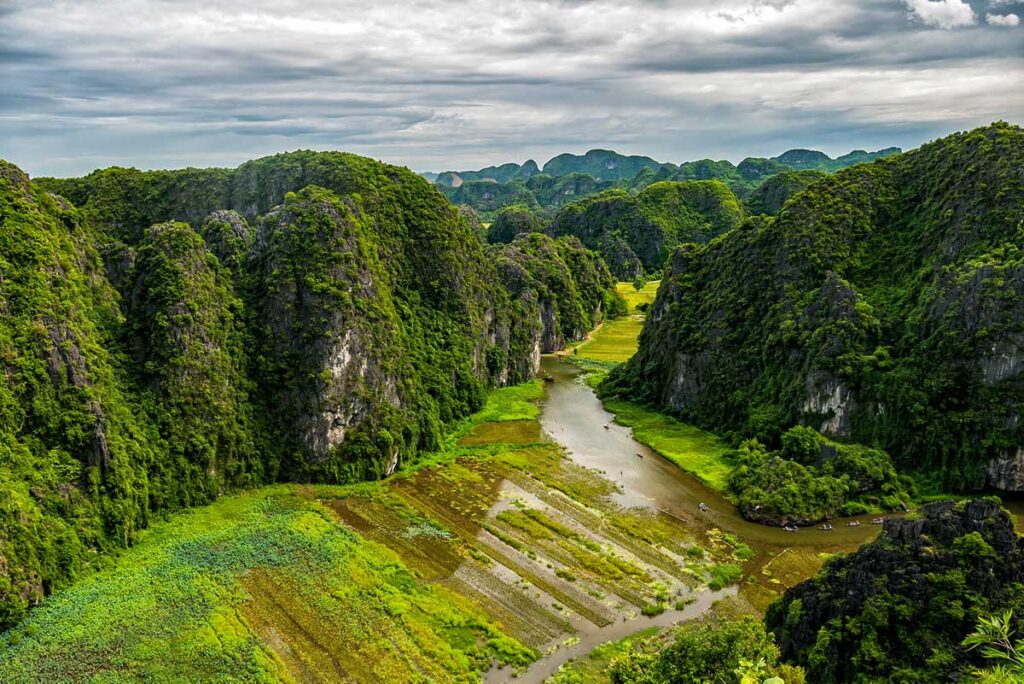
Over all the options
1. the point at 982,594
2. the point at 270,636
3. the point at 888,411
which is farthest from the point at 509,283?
the point at 982,594

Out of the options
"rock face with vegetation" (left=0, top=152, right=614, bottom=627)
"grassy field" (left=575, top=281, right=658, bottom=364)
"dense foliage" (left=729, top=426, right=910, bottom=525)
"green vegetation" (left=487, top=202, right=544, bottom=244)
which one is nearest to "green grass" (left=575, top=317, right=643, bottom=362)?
"grassy field" (left=575, top=281, right=658, bottom=364)

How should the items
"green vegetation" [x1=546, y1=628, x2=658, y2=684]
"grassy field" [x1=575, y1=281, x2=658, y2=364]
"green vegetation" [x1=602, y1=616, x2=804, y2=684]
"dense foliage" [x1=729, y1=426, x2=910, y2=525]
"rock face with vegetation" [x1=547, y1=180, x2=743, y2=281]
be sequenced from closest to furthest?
"green vegetation" [x1=602, y1=616, x2=804, y2=684], "green vegetation" [x1=546, y1=628, x2=658, y2=684], "dense foliage" [x1=729, y1=426, x2=910, y2=525], "grassy field" [x1=575, y1=281, x2=658, y2=364], "rock face with vegetation" [x1=547, y1=180, x2=743, y2=281]

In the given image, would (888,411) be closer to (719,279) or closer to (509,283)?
(719,279)

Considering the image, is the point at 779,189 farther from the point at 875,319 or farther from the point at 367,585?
the point at 367,585

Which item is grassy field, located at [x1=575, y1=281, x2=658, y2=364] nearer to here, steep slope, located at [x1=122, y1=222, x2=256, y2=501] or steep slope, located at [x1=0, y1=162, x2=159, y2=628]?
steep slope, located at [x1=122, y1=222, x2=256, y2=501]

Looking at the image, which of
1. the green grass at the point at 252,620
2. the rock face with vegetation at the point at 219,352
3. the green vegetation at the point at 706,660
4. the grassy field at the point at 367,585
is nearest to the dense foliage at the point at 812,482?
the grassy field at the point at 367,585
